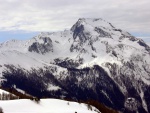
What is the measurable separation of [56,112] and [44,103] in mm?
25093

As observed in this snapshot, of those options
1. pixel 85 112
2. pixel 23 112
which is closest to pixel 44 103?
pixel 85 112

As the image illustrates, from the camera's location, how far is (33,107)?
153125mm

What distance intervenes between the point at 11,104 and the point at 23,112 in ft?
44.2

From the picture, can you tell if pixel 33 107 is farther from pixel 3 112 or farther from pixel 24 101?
pixel 3 112

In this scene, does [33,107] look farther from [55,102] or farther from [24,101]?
[55,102]

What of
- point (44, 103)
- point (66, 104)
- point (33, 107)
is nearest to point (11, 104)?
point (33, 107)

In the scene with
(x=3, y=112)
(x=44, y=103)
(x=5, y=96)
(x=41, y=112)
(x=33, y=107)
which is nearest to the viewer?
(x=3, y=112)

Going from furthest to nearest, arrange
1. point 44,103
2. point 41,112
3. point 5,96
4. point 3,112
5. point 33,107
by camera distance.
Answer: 1. point 5,96
2. point 44,103
3. point 33,107
4. point 41,112
5. point 3,112

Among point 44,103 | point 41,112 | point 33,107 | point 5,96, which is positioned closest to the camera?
point 41,112

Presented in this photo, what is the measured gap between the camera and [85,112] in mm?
157750

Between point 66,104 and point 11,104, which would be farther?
point 66,104

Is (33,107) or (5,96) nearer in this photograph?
(33,107)

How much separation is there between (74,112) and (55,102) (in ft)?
95.9

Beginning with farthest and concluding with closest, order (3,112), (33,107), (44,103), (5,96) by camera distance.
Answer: (5,96) → (44,103) → (33,107) → (3,112)
